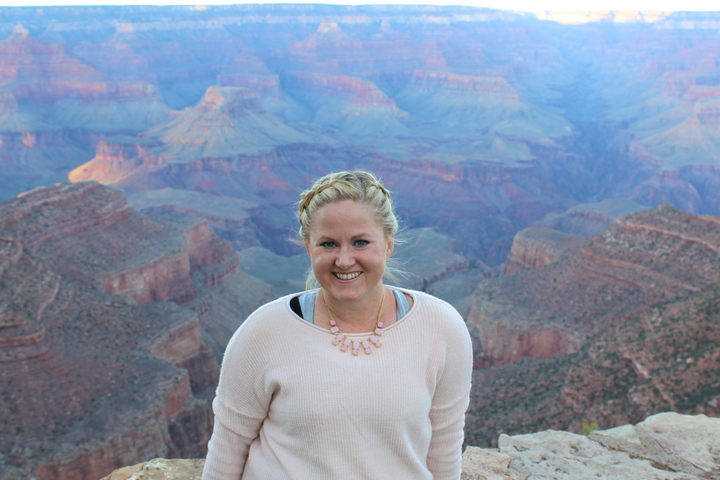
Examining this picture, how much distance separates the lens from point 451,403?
5.67 meters

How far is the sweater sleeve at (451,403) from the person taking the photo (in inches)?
219

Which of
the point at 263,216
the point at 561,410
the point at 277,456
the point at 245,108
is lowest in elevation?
the point at 263,216

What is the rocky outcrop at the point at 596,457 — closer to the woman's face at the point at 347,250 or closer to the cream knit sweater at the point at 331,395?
the cream knit sweater at the point at 331,395

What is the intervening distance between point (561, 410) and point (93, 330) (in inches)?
716

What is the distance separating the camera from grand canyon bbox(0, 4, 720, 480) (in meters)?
22.2

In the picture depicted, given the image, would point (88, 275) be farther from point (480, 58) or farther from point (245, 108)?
point (480, 58)

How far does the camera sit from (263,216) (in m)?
87.0

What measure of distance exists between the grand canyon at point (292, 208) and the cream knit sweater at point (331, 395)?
41.9 ft

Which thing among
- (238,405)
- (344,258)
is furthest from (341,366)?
(238,405)

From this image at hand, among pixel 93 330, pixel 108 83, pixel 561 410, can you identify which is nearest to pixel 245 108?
pixel 108 83

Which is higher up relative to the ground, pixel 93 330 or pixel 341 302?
pixel 341 302

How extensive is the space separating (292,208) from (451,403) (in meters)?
16.6

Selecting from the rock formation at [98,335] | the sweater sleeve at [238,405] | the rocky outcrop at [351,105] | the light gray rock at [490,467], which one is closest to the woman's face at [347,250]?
the sweater sleeve at [238,405]

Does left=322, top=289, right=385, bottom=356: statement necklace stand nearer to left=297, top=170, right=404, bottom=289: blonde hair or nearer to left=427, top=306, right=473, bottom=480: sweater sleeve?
left=427, top=306, right=473, bottom=480: sweater sleeve
